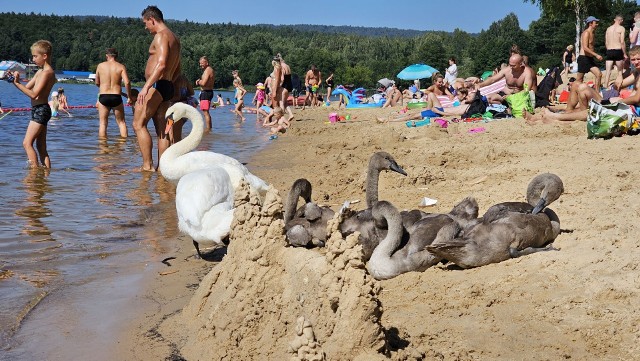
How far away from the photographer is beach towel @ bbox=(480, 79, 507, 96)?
712 inches

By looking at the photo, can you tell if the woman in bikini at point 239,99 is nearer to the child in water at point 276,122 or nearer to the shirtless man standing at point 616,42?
the child in water at point 276,122

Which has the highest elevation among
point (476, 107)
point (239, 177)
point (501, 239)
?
point (476, 107)

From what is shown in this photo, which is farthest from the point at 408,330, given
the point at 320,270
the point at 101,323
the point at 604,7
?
the point at 604,7

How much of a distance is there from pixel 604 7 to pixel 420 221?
127ft

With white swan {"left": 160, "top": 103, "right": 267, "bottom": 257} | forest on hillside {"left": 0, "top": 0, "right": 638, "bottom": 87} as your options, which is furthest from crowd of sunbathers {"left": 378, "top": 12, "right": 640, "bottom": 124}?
forest on hillside {"left": 0, "top": 0, "right": 638, "bottom": 87}

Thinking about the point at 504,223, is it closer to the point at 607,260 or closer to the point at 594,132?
the point at 607,260

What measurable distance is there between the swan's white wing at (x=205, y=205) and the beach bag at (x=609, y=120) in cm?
609

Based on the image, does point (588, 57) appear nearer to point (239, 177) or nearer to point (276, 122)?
point (276, 122)

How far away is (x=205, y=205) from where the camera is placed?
6.44 metres

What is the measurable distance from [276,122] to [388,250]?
684 inches

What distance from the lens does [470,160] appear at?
10828 mm

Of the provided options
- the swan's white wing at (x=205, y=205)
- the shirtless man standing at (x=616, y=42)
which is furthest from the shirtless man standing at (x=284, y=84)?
the swan's white wing at (x=205, y=205)

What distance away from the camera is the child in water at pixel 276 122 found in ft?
68.4

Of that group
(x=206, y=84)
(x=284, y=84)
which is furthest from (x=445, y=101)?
(x=206, y=84)
